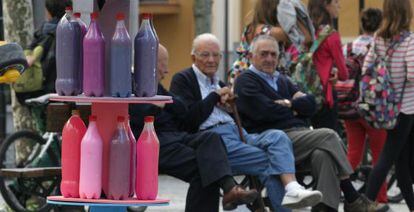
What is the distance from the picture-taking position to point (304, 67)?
1128 centimetres

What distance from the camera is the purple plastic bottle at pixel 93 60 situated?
6.79 meters

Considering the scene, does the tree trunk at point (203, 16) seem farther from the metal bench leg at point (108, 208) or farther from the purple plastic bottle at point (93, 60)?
the purple plastic bottle at point (93, 60)

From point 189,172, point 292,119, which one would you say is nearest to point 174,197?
point 292,119

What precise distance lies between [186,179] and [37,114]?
2515mm

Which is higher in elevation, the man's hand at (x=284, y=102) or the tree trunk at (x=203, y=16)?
the tree trunk at (x=203, y=16)

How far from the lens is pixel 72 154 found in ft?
22.7

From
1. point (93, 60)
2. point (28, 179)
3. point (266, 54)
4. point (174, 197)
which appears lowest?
point (174, 197)

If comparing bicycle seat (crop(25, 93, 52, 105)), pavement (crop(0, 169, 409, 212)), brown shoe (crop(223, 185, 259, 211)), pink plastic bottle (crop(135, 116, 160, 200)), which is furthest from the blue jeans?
pink plastic bottle (crop(135, 116, 160, 200))

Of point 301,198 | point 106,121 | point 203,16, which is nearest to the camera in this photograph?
point 106,121

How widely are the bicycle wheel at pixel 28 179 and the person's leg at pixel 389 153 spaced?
266cm

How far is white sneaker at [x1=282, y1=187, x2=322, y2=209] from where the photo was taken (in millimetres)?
9219

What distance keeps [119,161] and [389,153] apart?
15.2 ft

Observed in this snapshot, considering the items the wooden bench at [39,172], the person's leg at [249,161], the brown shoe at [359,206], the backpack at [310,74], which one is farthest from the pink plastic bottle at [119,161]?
the backpack at [310,74]

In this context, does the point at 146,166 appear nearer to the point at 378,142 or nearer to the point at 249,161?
the point at 249,161
